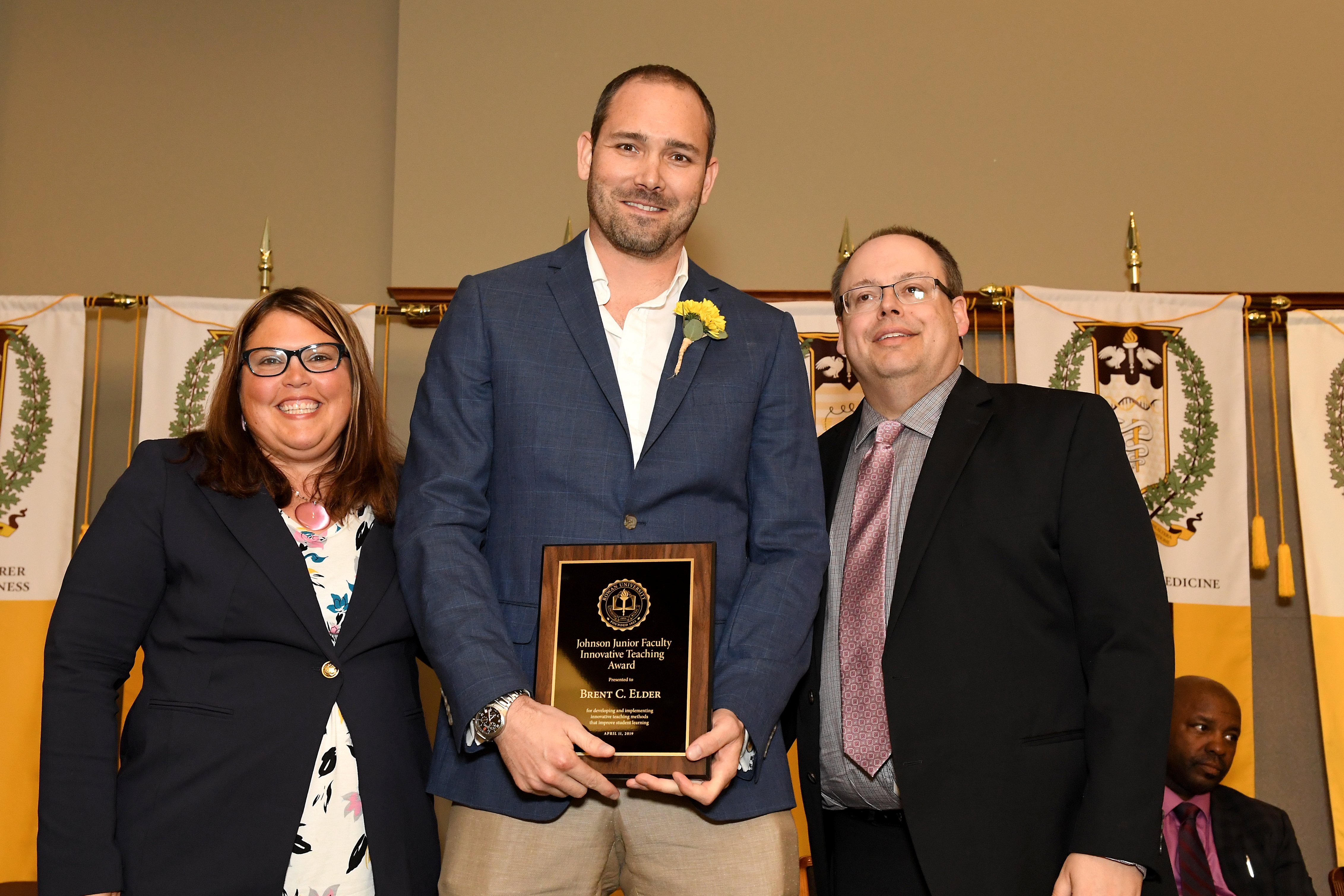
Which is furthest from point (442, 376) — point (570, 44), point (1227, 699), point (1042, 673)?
point (570, 44)

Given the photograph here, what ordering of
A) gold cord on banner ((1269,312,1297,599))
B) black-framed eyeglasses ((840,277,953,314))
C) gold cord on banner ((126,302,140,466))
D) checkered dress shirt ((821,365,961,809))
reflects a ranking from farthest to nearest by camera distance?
gold cord on banner ((126,302,140,466)) → gold cord on banner ((1269,312,1297,599)) → black-framed eyeglasses ((840,277,953,314)) → checkered dress shirt ((821,365,961,809))

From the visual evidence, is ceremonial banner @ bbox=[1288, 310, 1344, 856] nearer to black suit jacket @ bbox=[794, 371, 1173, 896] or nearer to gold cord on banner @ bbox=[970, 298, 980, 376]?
gold cord on banner @ bbox=[970, 298, 980, 376]

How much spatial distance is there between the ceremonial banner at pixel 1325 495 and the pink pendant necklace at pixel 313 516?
345 cm

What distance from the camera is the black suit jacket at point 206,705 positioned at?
76.4 inches

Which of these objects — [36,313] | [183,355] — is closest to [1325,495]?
[183,355]

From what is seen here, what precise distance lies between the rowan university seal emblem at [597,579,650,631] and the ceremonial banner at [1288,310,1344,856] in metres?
3.20

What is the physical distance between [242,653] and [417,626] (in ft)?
1.39

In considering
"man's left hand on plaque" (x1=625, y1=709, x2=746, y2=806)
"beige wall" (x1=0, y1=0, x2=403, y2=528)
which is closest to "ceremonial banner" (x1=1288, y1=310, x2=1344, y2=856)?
"man's left hand on plaque" (x1=625, y1=709, x2=746, y2=806)

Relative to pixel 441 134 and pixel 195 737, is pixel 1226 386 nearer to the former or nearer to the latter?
pixel 441 134

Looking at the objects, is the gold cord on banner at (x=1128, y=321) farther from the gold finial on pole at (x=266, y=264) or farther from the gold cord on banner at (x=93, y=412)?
the gold cord on banner at (x=93, y=412)

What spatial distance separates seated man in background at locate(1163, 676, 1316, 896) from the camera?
324 centimetres

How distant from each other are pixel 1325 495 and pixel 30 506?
479 centimetres

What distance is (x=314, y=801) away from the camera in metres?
2.01

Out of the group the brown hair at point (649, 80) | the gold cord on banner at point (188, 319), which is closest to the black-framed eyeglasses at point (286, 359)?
the brown hair at point (649, 80)
